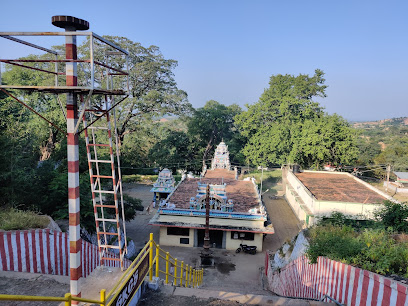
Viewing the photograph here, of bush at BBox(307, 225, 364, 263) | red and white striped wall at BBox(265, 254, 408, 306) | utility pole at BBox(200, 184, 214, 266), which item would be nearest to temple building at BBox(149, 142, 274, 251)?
utility pole at BBox(200, 184, 214, 266)

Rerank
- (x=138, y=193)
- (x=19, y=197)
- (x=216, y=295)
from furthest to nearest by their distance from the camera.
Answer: (x=138, y=193)
(x=19, y=197)
(x=216, y=295)

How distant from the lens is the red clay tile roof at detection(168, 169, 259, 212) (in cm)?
2194

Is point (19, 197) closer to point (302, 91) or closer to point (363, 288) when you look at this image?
point (363, 288)

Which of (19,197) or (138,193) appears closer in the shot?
(19,197)

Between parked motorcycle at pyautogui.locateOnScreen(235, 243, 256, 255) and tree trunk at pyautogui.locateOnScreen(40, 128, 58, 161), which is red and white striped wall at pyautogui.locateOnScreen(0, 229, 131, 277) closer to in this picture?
parked motorcycle at pyautogui.locateOnScreen(235, 243, 256, 255)

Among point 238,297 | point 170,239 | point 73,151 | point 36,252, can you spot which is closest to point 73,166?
point 73,151

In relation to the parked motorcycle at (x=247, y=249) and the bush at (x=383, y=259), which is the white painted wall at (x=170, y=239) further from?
the bush at (x=383, y=259)

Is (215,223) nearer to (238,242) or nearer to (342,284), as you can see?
(238,242)

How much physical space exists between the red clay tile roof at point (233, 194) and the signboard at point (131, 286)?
14.1m

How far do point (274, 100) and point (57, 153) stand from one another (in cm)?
2993

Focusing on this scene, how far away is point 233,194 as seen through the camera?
25.1 metres

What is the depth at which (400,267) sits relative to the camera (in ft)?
22.8

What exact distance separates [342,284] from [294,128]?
3168cm

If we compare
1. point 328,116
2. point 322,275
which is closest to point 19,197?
point 322,275
